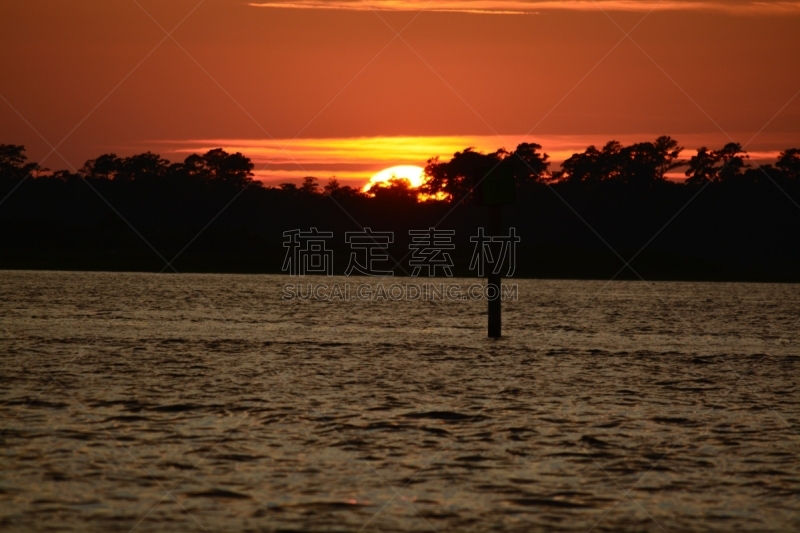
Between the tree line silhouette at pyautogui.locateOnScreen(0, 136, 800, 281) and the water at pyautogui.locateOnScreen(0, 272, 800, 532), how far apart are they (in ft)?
280

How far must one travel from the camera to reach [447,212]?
150m

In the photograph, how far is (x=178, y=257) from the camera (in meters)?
116

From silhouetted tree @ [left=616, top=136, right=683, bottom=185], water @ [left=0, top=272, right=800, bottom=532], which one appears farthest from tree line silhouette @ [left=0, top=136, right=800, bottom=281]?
water @ [left=0, top=272, right=800, bottom=532]

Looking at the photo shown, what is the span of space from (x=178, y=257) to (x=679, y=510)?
358 ft

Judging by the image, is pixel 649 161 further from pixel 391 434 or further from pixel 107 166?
pixel 391 434

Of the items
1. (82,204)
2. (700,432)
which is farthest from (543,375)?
(82,204)

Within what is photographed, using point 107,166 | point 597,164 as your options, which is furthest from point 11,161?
point 597,164

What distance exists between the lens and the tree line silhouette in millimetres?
115062

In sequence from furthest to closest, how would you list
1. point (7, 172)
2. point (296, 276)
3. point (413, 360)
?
1. point (7, 172)
2. point (296, 276)
3. point (413, 360)

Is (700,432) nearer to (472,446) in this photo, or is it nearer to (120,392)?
(472,446)

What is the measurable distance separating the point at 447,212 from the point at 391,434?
135856 millimetres

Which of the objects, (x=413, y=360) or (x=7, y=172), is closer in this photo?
(x=413, y=360)

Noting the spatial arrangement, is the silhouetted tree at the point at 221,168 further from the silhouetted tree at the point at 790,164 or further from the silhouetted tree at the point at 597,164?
the silhouetted tree at the point at 790,164

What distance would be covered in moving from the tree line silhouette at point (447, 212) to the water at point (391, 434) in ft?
280
